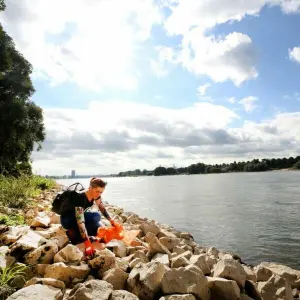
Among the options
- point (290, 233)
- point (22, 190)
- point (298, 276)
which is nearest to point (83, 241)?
point (298, 276)

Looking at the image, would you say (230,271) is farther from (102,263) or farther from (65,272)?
(65,272)

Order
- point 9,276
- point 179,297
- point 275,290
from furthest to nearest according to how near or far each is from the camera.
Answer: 1. point 275,290
2. point 9,276
3. point 179,297

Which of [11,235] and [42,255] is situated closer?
[42,255]

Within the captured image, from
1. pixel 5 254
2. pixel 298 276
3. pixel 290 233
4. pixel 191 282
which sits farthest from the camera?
pixel 290 233

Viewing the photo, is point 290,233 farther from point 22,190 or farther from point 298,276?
point 22,190

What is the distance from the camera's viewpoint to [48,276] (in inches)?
164

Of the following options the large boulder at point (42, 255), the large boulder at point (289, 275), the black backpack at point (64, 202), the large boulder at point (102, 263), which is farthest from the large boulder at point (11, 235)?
the large boulder at point (289, 275)

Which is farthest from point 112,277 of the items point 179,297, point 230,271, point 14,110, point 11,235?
point 14,110

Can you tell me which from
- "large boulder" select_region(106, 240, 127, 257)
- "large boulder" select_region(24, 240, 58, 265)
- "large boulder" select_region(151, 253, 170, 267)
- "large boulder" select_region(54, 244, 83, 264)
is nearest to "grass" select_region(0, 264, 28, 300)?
"large boulder" select_region(24, 240, 58, 265)

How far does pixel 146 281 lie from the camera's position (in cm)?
402

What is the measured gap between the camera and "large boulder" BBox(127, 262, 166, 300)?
400cm

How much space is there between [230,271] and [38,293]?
109 inches

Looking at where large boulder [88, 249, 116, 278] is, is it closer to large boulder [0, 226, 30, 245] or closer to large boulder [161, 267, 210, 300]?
large boulder [161, 267, 210, 300]

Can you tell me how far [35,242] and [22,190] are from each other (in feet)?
20.1
